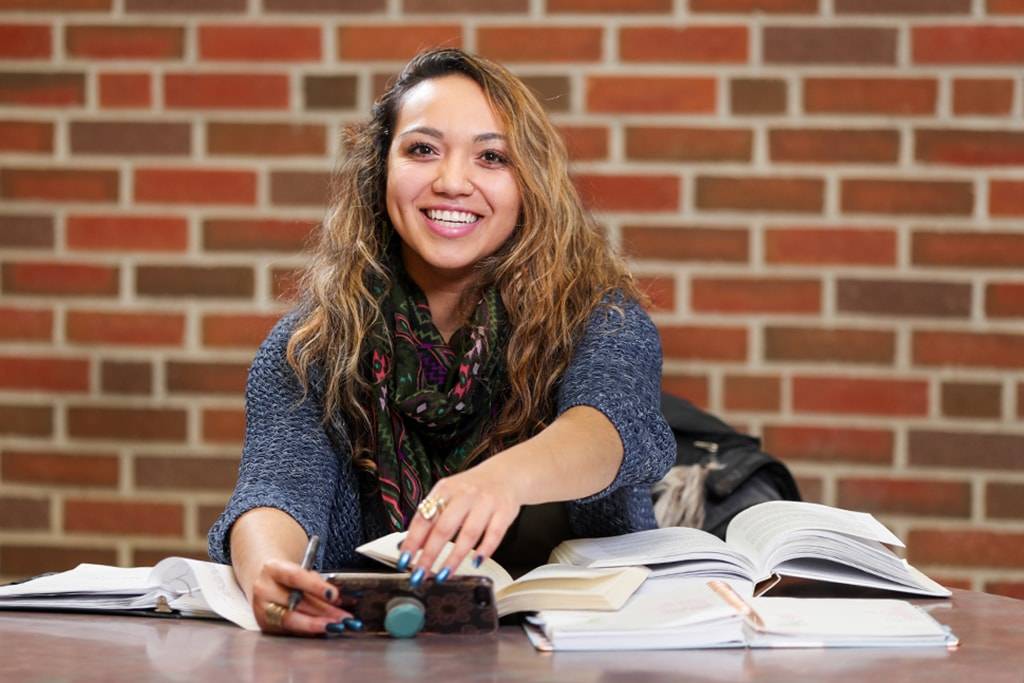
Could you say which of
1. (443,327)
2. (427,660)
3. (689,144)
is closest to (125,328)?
(443,327)

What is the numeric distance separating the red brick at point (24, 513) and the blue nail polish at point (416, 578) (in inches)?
66.9

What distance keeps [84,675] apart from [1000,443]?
75.9 inches

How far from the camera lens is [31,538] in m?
2.68

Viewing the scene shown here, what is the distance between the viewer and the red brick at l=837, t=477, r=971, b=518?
2.53 metres

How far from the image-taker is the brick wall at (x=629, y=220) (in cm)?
251

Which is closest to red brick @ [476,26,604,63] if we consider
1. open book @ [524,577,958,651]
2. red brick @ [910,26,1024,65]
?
red brick @ [910,26,1024,65]

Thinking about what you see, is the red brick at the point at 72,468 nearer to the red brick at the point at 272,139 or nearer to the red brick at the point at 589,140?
the red brick at the point at 272,139

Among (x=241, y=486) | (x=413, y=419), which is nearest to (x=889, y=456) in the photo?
(x=413, y=419)

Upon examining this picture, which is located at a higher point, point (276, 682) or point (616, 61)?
point (616, 61)

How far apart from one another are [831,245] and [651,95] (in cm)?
45

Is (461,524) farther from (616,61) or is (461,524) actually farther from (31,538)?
(31,538)

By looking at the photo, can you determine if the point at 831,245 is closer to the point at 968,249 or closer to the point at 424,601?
the point at 968,249

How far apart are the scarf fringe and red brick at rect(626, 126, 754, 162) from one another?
26.2 inches

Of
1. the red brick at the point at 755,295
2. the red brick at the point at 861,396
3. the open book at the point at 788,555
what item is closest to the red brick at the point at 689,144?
the red brick at the point at 755,295
